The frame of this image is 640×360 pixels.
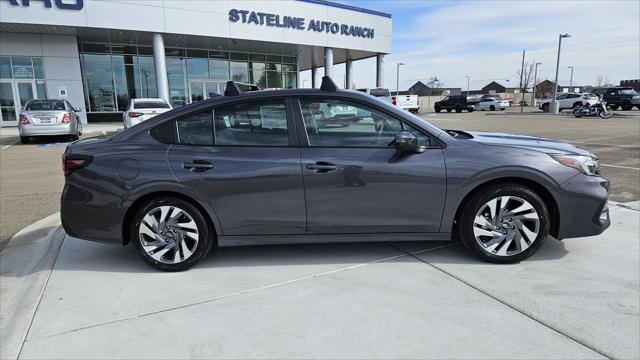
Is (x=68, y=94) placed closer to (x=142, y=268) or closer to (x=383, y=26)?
(x=383, y=26)

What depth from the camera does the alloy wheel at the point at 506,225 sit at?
3680 mm

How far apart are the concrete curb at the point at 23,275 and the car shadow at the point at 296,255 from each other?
173 millimetres

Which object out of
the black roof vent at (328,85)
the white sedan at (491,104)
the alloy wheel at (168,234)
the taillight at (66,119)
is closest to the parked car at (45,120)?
the taillight at (66,119)

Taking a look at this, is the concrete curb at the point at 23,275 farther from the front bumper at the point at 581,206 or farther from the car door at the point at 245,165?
the front bumper at the point at 581,206

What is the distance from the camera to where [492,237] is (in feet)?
12.3

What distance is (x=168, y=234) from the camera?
3.71 m

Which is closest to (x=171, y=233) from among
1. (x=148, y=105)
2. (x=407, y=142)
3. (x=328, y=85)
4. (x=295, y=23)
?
(x=328, y=85)

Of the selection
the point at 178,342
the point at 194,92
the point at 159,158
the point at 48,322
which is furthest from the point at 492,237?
the point at 194,92

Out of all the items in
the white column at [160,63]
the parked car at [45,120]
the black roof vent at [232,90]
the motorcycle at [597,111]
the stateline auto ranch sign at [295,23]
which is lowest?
the motorcycle at [597,111]

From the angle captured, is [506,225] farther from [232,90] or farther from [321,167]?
[232,90]

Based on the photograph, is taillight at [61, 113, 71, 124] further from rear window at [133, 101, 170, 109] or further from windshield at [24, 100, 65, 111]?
rear window at [133, 101, 170, 109]

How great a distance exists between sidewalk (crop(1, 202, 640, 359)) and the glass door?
2365 cm

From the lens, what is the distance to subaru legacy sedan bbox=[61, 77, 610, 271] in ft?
11.9

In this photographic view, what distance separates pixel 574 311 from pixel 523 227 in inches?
34.6
